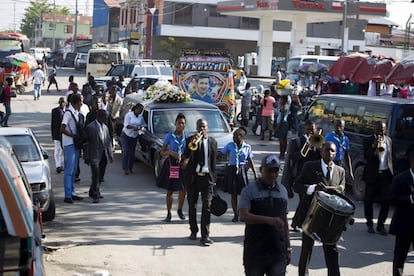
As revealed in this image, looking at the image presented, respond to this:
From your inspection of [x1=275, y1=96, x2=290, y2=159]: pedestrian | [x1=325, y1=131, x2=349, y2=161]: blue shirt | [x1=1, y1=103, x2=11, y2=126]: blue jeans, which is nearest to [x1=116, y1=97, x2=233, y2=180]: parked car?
[x1=275, y1=96, x2=290, y2=159]: pedestrian

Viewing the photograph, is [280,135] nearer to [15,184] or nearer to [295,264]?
[295,264]

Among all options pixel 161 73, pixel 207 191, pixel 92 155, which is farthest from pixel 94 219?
pixel 161 73

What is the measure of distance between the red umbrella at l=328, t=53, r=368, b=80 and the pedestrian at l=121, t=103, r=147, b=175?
9028mm

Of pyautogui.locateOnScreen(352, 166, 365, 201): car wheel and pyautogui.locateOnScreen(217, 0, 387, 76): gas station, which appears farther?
pyautogui.locateOnScreen(217, 0, 387, 76): gas station

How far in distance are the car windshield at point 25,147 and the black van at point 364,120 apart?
5946mm

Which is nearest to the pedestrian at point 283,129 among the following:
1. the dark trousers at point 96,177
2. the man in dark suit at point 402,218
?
the dark trousers at point 96,177

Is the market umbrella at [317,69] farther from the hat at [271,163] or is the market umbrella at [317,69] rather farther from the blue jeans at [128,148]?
the hat at [271,163]

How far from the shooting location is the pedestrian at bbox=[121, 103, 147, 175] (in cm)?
1530

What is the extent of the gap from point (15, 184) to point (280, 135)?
13629 mm

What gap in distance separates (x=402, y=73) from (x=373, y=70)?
2804mm

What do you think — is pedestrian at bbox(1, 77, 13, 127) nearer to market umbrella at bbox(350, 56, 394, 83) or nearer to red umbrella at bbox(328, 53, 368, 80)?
red umbrella at bbox(328, 53, 368, 80)

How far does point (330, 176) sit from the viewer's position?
27.0 ft

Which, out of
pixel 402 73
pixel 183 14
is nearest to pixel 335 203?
pixel 402 73

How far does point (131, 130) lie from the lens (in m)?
15.3
